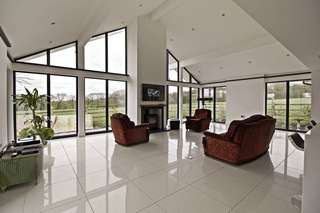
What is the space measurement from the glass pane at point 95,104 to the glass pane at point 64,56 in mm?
949

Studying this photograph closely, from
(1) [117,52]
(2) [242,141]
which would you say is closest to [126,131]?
(2) [242,141]

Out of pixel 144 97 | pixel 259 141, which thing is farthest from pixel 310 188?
pixel 144 97

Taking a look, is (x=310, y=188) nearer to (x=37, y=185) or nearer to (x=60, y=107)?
(x=37, y=185)

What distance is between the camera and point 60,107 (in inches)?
250

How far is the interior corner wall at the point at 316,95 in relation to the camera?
605 cm

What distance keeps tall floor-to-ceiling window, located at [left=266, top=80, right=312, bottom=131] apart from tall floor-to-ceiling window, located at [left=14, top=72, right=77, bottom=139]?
989 cm

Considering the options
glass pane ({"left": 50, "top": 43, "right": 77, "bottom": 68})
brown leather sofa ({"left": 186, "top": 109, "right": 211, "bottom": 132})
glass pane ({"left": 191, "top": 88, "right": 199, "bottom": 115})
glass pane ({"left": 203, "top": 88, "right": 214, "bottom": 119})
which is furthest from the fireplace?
glass pane ({"left": 203, "top": 88, "right": 214, "bottom": 119})

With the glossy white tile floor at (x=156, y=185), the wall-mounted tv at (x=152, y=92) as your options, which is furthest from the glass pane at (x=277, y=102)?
the wall-mounted tv at (x=152, y=92)

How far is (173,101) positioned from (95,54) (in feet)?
17.1

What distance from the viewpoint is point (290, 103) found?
803 centimetres

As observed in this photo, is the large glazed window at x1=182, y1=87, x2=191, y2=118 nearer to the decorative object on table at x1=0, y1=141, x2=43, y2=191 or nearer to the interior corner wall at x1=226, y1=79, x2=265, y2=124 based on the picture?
the interior corner wall at x1=226, y1=79, x2=265, y2=124

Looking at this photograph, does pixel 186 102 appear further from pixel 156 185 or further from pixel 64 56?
pixel 156 185

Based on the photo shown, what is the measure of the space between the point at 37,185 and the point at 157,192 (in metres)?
2.15

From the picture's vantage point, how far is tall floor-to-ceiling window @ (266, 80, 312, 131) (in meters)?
7.60
